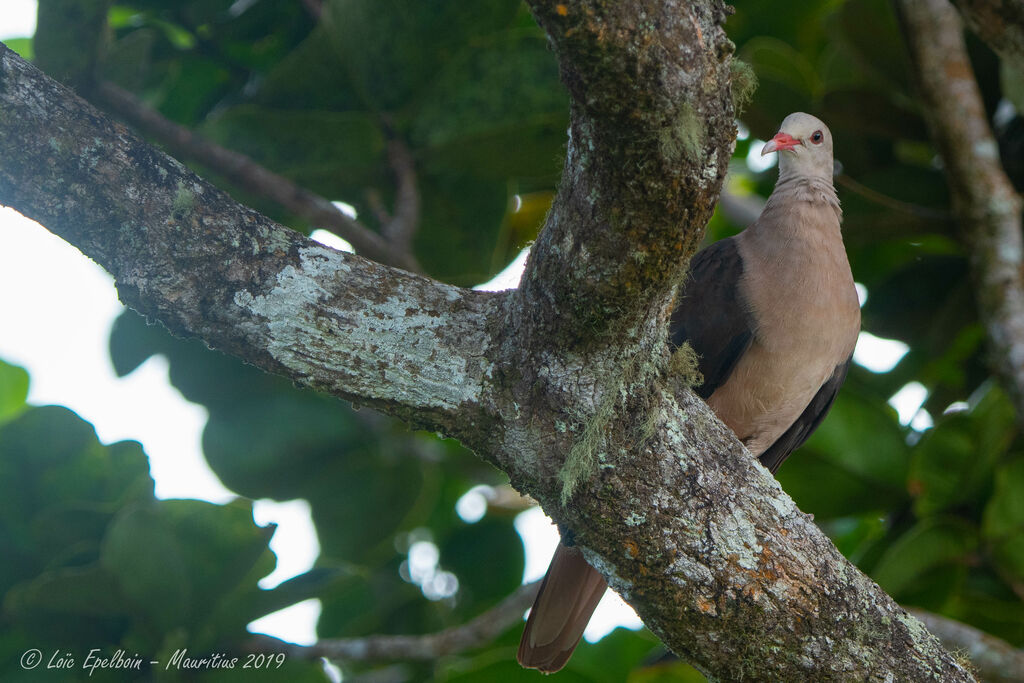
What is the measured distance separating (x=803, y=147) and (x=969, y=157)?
61 centimetres

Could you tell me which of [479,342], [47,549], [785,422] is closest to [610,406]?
[479,342]

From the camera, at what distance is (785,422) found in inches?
113

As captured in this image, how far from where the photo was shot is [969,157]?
311 cm

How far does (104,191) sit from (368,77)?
4.97ft

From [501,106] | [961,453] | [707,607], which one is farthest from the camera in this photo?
[501,106]

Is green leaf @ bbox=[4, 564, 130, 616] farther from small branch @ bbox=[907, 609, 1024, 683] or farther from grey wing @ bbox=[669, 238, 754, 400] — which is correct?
small branch @ bbox=[907, 609, 1024, 683]

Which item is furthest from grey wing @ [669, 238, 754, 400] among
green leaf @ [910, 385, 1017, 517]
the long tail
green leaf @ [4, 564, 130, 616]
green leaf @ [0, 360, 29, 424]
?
green leaf @ [0, 360, 29, 424]

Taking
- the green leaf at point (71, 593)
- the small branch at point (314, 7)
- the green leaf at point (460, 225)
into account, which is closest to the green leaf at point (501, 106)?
the green leaf at point (460, 225)

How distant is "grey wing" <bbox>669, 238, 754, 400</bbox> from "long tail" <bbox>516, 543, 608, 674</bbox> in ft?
2.16

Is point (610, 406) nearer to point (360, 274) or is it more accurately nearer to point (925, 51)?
point (360, 274)

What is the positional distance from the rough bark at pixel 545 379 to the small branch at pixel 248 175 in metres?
1.19

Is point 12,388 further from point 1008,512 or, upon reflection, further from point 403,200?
point 1008,512

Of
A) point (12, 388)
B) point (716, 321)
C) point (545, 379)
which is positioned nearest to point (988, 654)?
point (716, 321)

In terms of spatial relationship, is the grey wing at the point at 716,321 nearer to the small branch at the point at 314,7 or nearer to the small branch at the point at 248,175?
the small branch at the point at 248,175
